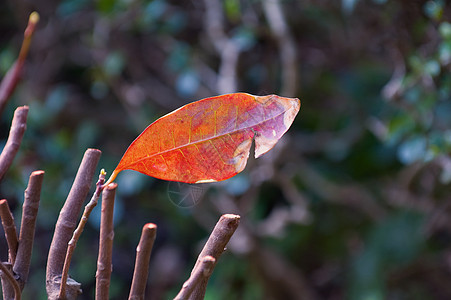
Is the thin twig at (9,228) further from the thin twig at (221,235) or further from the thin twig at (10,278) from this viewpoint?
the thin twig at (221,235)

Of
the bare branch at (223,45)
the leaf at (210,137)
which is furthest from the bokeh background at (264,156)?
the leaf at (210,137)

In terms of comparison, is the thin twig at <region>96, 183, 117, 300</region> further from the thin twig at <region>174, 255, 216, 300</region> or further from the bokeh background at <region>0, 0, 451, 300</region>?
the bokeh background at <region>0, 0, 451, 300</region>

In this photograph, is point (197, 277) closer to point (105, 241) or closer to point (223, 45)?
point (105, 241)

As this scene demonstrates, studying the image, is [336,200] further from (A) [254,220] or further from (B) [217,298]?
(B) [217,298]

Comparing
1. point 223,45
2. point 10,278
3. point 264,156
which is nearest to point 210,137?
point 10,278

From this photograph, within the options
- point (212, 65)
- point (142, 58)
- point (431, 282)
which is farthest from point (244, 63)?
point (431, 282)

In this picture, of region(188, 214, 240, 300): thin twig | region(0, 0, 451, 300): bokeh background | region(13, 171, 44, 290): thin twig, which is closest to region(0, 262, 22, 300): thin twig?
region(13, 171, 44, 290): thin twig
